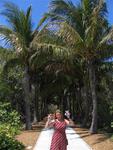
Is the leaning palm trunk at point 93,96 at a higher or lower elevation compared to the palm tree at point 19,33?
lower

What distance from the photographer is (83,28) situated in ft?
79.7

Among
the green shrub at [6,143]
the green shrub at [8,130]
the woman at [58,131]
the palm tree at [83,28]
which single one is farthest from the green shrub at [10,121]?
the palm tree at [83,28]

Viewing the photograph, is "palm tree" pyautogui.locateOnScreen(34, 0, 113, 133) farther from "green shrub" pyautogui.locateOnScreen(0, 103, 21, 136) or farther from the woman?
the woman

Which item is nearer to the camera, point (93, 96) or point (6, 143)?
point (6, 143)

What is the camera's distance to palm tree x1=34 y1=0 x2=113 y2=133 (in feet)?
76.4

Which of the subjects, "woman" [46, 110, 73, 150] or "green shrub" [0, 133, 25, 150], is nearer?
"woman" [46, 110, 73, 150]

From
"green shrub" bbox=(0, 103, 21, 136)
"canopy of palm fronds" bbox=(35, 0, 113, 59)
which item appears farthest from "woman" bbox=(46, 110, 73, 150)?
"canopy of palm fronds" bbox=(35, 0, 113, 59)

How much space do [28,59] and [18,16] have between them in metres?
3.02

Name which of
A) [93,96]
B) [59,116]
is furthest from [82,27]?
[59,116]

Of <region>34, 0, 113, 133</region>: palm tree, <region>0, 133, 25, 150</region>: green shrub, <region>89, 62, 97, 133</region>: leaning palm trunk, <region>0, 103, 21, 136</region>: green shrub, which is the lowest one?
<region>0, 133, 25, 150</region>: green shrub

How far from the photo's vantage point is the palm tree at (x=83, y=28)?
2328 cm

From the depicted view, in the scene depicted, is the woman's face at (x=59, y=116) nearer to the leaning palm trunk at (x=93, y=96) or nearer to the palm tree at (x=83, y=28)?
the palm tree at (x=83, y=28)

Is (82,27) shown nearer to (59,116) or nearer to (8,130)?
(8,130)

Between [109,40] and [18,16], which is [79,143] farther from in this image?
[18,16]
